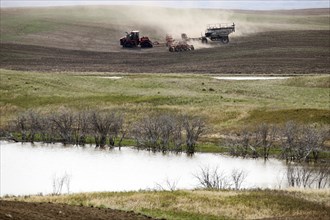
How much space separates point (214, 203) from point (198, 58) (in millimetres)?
95905

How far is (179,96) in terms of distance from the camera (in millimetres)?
83562

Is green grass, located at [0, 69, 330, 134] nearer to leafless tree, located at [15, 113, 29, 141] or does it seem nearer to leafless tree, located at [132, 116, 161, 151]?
leafless tree, located at [15, 113, 29, 141]

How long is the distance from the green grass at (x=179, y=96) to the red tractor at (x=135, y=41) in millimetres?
35048

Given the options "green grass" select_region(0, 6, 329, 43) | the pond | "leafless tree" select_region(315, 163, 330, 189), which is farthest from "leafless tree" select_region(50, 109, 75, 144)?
"green grass" select_region(0, 6, 329, 43)

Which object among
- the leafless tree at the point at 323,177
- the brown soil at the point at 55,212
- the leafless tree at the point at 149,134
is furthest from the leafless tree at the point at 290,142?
the brown soil at the point at 55,212

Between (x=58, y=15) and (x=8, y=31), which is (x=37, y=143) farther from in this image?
(x=58, y=15)

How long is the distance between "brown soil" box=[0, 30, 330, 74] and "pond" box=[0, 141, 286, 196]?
54109mm

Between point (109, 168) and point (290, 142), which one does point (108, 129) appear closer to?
point (109, 168)

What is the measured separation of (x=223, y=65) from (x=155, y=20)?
182 ft

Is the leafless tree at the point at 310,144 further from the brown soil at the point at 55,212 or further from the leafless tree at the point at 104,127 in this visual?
the brown soil at the point at 55,212

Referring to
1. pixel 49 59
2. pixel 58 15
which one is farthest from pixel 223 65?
pixel 58 15

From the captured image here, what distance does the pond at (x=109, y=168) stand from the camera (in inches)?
1908

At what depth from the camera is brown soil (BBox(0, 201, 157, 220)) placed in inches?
1000

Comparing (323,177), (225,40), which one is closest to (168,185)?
(323,177)
